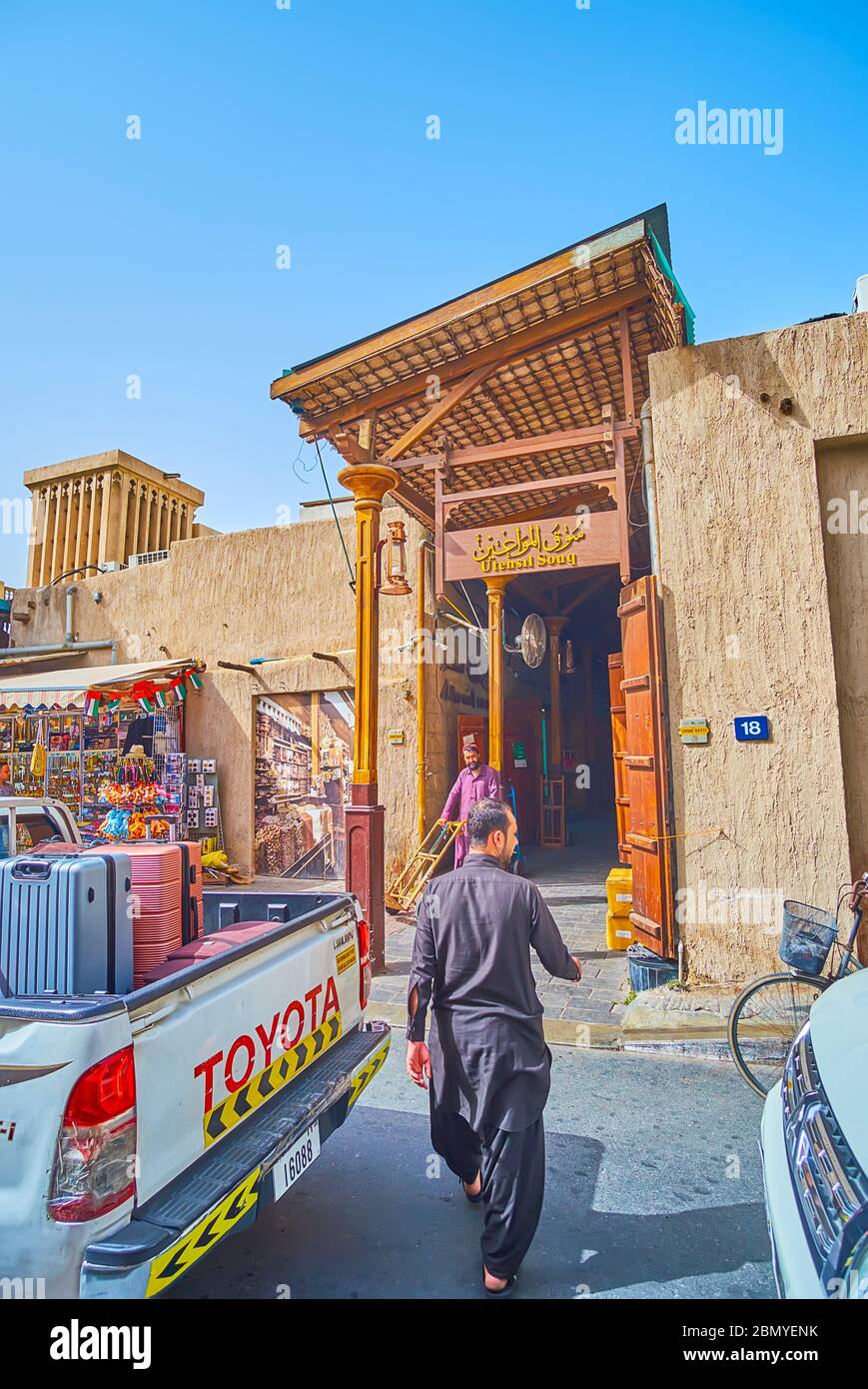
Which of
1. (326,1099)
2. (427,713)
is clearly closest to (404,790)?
(427,713)

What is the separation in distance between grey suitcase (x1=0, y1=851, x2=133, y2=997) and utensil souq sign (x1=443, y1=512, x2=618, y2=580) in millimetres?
5502

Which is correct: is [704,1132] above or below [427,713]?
below

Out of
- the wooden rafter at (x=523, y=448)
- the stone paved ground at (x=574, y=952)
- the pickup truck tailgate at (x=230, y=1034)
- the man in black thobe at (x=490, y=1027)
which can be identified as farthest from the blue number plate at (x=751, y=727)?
the pickup truck tailgate at (x=230, y=1034)

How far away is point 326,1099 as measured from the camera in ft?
9.27

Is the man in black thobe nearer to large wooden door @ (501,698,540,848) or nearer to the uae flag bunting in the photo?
the uae flag bunting

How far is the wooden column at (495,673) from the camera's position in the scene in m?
9.53

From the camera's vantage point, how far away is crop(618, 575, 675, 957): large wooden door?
5.78 meters

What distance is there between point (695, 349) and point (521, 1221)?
231 inches

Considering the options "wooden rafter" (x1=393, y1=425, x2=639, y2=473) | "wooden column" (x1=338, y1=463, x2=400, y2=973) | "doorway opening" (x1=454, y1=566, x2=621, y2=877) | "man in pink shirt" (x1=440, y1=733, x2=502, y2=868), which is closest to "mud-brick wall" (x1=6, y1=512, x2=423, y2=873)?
"doorway opening" (x1=454, y1=566, x2=621, y2=877)

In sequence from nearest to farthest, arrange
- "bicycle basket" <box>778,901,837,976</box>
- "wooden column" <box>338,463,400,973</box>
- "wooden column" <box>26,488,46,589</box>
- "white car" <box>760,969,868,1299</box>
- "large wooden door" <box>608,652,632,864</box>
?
"white car" <box>760,969,868,1299</box>
"bicycle basket" <box>778,901,837,976</box>
"wooden column" <box>338,463,400,973</box>
"large wooden door" <box>608,652,632,864</box>
"wooden column" <box>26,488,46,589</box>

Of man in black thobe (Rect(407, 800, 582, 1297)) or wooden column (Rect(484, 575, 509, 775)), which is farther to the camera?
wooden column (Rect(484, 575, 509, 775))

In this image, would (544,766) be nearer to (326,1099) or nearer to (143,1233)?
(326,1099)

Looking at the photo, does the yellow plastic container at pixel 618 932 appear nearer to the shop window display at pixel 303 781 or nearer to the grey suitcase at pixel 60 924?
the shop window display at pixel 303 781

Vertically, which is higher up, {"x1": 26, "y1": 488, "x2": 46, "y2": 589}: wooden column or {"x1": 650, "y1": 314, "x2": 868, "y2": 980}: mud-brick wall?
{"x1": 26, "y1": 488, "x2": 46, "y2": 589}: wooden column
